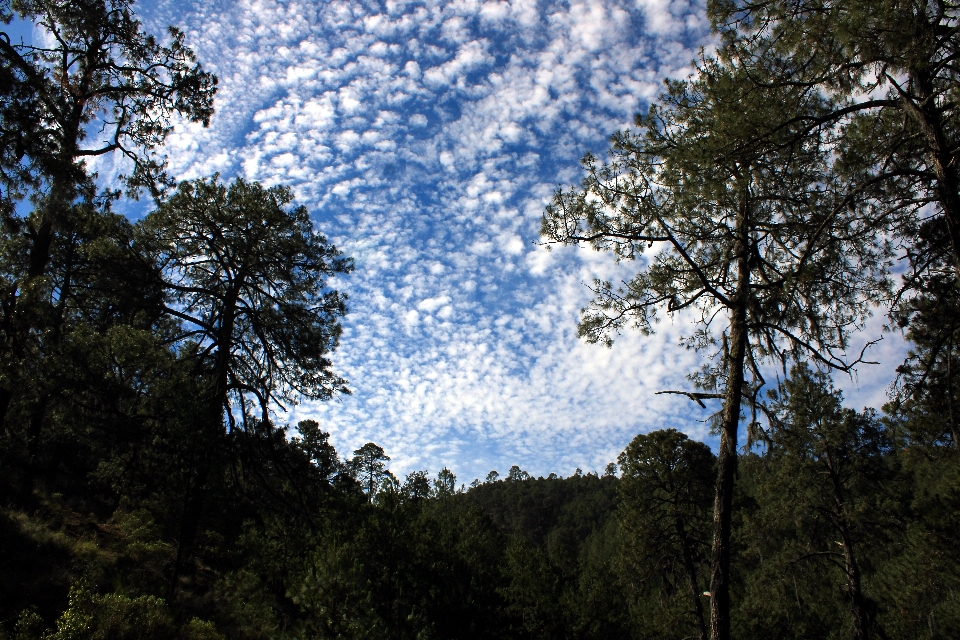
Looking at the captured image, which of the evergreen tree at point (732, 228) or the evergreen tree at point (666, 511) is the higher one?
the evergreen tree at point (732, 228)

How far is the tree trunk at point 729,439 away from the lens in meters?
7.08

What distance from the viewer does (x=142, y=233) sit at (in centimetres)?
1218

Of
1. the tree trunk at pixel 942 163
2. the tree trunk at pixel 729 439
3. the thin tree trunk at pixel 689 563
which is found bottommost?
the thin tree trunk at pixel 689 563

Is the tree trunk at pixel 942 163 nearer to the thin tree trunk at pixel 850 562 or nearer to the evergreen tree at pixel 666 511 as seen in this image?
the thin tree trunk at pixel 850 562

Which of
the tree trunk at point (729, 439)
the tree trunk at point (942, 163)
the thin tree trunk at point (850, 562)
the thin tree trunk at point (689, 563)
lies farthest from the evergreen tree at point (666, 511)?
the tree trunk at point (942, 163)

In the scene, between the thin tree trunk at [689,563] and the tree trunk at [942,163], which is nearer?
the tree trunk at [942,163]

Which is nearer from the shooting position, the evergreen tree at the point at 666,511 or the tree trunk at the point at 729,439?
the tree trunk at the point at 729,439

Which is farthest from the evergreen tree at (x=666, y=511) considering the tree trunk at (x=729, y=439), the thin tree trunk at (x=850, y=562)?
the tree trunk at (x=729, y=439)

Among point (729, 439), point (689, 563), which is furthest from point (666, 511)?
point (729, 439)

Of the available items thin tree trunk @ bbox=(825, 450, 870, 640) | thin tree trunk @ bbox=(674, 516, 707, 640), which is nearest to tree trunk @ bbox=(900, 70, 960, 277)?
thin tree trunk @ bbox=(825, 450, 870, 640)

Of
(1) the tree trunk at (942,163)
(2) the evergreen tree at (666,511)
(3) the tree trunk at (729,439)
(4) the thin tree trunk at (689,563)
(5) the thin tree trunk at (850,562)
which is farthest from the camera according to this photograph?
(2) the evergreen tree at (666,511)

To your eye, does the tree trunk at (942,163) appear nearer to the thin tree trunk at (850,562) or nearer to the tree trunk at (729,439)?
the tree trunk at (729,439)

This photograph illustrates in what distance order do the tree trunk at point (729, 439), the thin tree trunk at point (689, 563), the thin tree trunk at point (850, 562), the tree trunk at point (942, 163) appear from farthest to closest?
the thin tree trunk at point (689, 563) → the thin tree trunk at point (850, 562) → the tree trunk at point (729, 439) → the tree trunk at point (942, 163)

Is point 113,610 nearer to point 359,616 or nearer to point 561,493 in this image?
point 359,616
